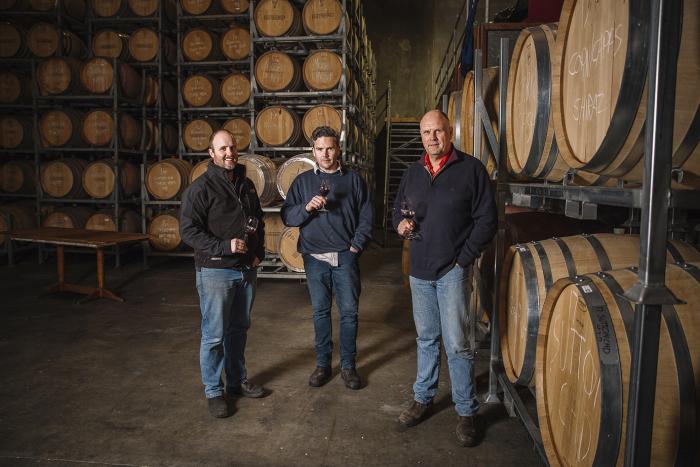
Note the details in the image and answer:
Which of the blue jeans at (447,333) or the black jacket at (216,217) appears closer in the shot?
the blue jeans at (447,333)

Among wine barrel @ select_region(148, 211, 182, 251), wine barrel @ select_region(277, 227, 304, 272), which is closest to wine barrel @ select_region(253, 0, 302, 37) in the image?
wine barrel @ select_region(277, 227, 304, 272)

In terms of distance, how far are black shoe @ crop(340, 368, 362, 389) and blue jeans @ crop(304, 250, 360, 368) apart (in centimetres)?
4

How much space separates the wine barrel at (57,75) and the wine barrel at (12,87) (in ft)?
2.23

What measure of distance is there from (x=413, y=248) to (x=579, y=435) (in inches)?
65.0

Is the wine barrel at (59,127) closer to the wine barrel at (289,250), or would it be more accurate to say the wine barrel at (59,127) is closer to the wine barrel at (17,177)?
the wine barrel at (17,177)

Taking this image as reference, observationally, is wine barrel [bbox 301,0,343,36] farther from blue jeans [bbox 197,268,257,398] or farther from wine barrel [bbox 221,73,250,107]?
blue jeans [bbox 197,268,257,398]

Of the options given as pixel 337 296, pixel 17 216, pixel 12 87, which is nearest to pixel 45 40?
pixel 12 87

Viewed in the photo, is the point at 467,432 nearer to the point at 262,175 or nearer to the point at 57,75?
the point at 262,175

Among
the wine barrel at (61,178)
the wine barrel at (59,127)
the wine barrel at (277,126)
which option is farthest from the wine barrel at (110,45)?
the wine barrel at (277,126)

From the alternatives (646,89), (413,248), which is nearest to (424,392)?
(413,248)

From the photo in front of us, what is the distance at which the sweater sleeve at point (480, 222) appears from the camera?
314cm

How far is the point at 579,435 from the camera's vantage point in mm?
1943

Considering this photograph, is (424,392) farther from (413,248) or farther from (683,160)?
(683,160)

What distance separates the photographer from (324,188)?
370 cm
